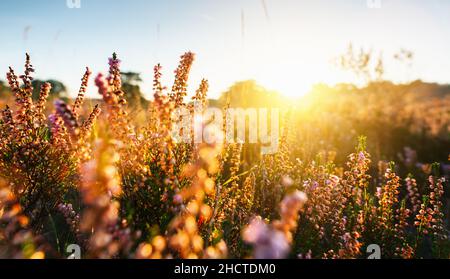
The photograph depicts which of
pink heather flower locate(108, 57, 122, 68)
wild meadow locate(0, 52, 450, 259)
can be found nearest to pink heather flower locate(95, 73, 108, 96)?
wild meadow locate(0, 52, 450, 259)

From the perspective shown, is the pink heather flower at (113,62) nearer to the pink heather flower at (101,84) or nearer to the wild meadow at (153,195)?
the wild meadow at (153,195)

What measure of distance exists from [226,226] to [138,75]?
1893 centimetres

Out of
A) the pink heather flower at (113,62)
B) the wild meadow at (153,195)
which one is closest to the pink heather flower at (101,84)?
the wild meadow at (153,195)

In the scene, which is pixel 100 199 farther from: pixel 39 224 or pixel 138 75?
pixel 138 75

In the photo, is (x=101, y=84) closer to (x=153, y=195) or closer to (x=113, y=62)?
(x=113, y=62)

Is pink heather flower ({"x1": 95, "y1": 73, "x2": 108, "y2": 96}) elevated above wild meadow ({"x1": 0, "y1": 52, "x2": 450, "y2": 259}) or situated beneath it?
elevated above

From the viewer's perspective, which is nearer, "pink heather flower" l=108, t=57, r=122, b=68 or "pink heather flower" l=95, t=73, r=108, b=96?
"pink heather flower" l=95, t=73, r=108, b=96

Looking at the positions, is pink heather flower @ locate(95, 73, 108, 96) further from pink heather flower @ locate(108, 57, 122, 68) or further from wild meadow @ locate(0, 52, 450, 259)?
pink heather flower @ locate(108, 57, 122, 68)

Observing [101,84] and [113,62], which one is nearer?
[101,84]

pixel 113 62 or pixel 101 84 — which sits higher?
pixel 113 62

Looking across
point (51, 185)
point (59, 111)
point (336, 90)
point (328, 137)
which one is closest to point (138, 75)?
point (328, 137)

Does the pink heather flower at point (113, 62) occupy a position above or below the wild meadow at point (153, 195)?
above

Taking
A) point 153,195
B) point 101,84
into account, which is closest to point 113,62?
point 101,84

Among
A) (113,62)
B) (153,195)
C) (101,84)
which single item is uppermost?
(113,62)
